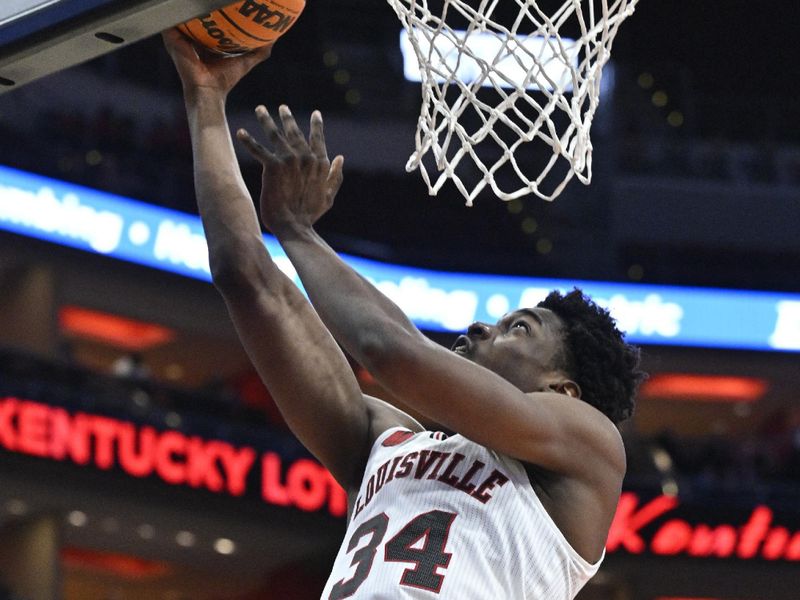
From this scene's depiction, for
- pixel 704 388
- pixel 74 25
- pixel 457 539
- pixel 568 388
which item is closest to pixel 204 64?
pixel 74 25

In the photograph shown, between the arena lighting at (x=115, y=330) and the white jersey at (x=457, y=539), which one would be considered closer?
the white jersey at (x=457, y=539)

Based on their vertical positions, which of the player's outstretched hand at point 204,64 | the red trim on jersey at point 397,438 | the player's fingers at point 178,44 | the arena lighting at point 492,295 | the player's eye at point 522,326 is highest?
the player's fingers at point 178,44

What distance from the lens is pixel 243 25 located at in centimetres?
283

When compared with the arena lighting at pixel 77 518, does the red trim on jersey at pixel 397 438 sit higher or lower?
higher

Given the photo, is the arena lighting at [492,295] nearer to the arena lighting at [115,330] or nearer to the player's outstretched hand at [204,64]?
the arena lighting at [115,330]

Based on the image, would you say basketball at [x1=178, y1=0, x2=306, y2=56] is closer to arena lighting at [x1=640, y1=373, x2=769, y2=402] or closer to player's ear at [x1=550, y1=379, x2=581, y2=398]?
player's ear at [x1=550, y1=379, x2=581, y2=398]

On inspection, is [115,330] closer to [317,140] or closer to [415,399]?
[317,140]

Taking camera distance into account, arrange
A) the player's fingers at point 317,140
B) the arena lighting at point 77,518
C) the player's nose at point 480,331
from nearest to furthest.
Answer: the player's fingers at point 317,140
the player's nose at point 480,331
the arena lighting at point 77,518

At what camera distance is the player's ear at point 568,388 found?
9.53ft

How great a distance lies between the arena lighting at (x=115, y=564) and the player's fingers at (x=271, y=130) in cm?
1401

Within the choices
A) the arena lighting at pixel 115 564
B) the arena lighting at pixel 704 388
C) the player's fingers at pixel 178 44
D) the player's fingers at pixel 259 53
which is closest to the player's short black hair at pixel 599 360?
the player's fingers at pixel 259 53

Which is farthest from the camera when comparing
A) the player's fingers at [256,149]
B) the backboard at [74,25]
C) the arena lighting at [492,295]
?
A: the arena lighting at [492,295]

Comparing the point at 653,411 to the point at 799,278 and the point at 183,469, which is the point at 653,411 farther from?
the point at 183,469

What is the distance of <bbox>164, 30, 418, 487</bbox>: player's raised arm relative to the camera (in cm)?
281
